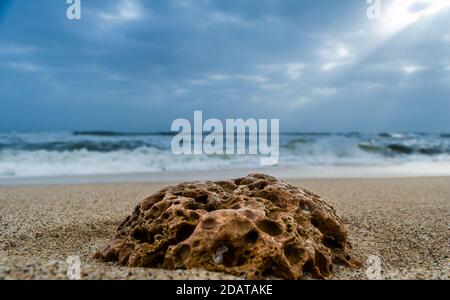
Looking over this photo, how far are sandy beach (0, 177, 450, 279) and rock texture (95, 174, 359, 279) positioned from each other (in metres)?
0.19

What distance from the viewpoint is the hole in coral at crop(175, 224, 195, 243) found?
3270 mm

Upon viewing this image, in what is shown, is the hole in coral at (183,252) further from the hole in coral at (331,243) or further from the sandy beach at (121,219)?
the hole in coral at (331,243)

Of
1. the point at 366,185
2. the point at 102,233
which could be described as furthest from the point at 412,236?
the point at 366,185

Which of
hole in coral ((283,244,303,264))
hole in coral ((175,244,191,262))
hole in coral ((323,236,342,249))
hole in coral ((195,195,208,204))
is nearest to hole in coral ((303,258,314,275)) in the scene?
hole in coral ((283,244,303,264))

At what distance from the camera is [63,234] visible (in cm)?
488

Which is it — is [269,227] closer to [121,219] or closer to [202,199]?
[202,199]

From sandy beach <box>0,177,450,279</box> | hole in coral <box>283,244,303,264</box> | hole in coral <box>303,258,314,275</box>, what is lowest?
sandy beach <box>0,177,450,279</box>

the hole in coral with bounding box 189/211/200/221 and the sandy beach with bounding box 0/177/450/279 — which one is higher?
the hole in coral with bounding box 189/211/200/221

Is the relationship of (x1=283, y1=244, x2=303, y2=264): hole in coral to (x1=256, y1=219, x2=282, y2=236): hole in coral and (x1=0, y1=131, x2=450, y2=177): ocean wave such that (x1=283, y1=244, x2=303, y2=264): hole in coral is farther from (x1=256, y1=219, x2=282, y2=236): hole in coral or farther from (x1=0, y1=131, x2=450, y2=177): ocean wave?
(x1=0, y1=131, x2=450, y2=177): ocean wave

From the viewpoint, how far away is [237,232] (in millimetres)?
3010

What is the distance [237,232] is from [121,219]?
3161 mm

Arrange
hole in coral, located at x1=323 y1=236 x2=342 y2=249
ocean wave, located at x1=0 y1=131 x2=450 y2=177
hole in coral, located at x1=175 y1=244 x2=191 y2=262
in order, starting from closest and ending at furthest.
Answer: hole in coral, located at x1=175 y1=244 x2=191 y2=262
hole in coral, located at x1=323 y1=236 x2=342 y2=249
ocean wave, located at x1=0 y1=131 x2=450 y2=177

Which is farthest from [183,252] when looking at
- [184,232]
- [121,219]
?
[121,219]
